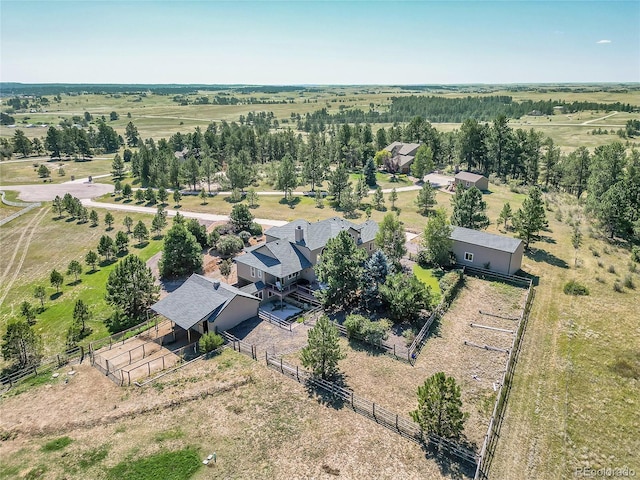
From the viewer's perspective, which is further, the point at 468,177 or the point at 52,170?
the point at 52,170

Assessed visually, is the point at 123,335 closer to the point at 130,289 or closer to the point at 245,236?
the point at 130,289

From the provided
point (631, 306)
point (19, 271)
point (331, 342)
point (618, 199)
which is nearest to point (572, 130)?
point (618, 199)

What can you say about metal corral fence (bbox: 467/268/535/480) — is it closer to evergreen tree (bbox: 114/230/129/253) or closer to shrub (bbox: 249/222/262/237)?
shrub (bbox: 249/222/262/237)

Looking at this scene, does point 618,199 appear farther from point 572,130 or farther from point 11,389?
point 572,130

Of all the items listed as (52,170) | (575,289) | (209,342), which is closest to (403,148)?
(575,289)

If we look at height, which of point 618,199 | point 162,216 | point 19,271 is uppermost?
point 618,199

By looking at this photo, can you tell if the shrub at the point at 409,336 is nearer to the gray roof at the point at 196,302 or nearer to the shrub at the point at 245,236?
the gray roof at the point at 196,302
